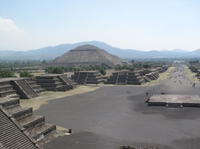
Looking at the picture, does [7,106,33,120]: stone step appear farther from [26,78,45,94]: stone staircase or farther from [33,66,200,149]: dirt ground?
[26,78,45,94]: stone staircase

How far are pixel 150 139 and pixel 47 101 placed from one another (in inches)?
1318

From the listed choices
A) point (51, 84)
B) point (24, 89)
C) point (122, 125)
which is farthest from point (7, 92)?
point (122, 125)

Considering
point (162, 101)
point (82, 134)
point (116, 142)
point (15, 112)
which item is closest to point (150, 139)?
point (116, 142)

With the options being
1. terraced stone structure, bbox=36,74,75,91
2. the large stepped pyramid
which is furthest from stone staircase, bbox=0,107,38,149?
terraced stone structure, bbox=36,74,75,91

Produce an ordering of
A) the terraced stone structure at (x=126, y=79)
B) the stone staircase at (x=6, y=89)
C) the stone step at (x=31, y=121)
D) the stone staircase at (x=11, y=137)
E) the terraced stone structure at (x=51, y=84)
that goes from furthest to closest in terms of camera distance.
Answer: the terraced stone structure at (x=126, y=79) → the terraced stone structure at (x=51, y=84) → the stone staircase at (x=6, y=89) → the stone step at (x=31, y=121) → the stone staircase at (x=11, y=137)

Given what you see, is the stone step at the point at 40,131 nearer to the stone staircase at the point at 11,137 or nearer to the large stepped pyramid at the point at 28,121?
the large stepped pyramid at the point at 28,121

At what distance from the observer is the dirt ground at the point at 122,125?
26.9 m

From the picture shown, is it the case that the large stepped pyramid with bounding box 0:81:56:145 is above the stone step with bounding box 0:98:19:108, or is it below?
below

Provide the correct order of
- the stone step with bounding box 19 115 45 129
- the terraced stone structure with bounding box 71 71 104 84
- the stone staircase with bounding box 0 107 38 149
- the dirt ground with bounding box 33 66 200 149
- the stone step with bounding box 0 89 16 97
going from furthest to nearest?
the terraced stone structure with bounding box 71 71 104 84 < the stone step with bounding box 0 89 16 97 < the dirt ground with bounding box 33 66 200 149 < the stone step with bounding box 19 115 45 129 < the stone staircase with bounding box 0 107 38 149

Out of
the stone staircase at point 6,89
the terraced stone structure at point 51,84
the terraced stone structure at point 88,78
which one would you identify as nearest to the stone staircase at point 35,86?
the terraced stone structure at point 51,84

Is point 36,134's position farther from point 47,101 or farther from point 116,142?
point 47,101

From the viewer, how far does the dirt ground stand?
88.3ft

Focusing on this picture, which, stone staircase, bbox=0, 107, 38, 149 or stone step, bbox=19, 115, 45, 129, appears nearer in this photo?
stone staircase, bbox=0, 107, 38, 149

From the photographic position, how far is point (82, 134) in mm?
30297
